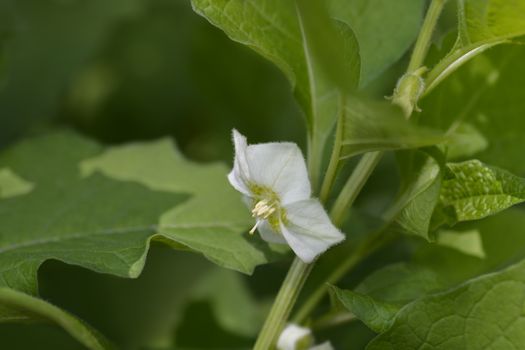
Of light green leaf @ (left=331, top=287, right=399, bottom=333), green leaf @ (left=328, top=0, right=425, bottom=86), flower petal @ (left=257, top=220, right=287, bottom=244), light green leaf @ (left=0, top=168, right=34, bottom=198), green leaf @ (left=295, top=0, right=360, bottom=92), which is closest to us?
green leaf @ (left=295, top=0, right=360, bottom=92)

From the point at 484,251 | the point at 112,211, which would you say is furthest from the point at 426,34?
the point at 112,211

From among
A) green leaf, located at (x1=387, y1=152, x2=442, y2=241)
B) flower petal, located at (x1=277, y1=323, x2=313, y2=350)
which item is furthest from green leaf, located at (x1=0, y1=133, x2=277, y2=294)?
green leaf, located at (x1=387, y1=152, x2=442, y2=241)

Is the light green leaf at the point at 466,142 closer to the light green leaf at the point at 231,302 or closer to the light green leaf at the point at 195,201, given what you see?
the light green leaf at the point at 195,201

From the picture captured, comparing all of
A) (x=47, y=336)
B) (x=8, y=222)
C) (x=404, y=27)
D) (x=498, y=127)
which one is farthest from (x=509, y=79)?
(x=47, y=336)

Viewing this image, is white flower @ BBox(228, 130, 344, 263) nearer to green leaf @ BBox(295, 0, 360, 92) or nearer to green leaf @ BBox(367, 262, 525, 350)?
green leaf @ BBox(367, 262, 525, 350)

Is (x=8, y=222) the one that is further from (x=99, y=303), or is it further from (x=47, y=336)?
(x=99, y=303)

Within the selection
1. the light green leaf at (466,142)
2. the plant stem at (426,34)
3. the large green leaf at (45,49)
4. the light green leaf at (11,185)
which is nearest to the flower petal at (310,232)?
the plant stem at (426,34)

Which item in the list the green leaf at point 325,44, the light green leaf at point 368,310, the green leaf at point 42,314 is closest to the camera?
the green leaf at point 325,44

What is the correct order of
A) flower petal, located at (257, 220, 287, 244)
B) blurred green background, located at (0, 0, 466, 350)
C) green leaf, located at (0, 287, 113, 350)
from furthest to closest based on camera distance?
blurred green background, located at (0, 0, 466, 350), flower petal, located at (257, 220, 287, 244), green leaf, located at (0, 287, 113, 350)
